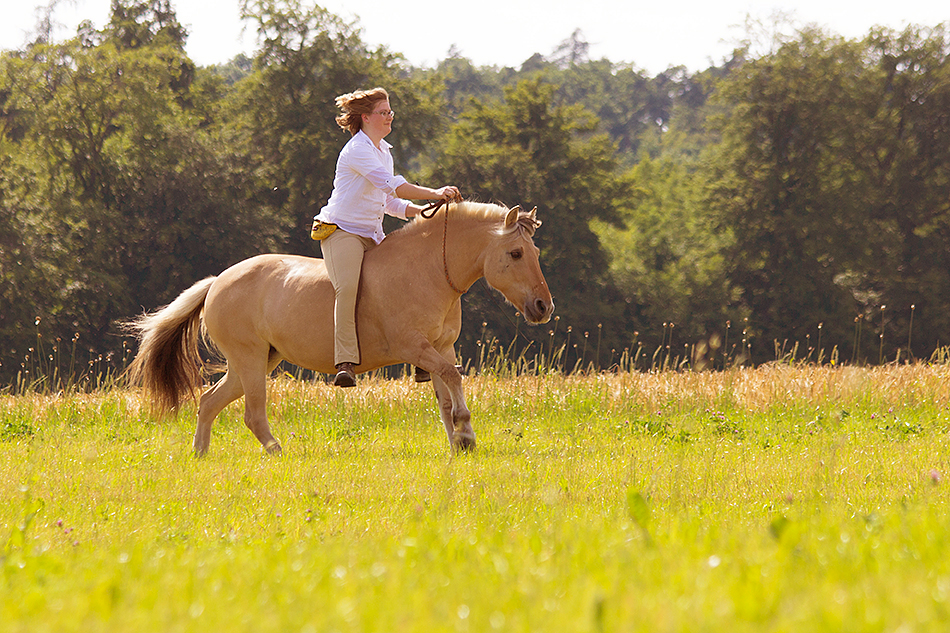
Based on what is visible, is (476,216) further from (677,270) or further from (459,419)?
(677,270)

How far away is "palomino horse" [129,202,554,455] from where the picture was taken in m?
Result: 7.56

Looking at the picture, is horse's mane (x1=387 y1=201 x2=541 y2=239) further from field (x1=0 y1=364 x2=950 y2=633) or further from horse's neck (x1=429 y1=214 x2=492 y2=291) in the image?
field (x1=0 y1=364 x2=950 y2=633)

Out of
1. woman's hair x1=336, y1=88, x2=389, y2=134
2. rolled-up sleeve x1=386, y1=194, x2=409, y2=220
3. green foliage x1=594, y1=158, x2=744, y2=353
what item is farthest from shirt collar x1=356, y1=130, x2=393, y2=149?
green foliage x1=594, y1=158, x2=744, y2=353

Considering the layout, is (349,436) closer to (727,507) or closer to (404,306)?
(404,306)

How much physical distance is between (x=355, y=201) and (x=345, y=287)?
0.76m

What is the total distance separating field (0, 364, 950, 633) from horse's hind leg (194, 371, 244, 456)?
16cm

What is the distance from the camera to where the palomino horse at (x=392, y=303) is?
756 centimetres

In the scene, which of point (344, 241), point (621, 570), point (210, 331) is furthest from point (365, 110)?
point (621, 570)

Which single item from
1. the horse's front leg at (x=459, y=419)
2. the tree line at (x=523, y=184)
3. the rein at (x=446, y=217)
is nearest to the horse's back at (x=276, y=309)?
the rein at (x=446, y=217)

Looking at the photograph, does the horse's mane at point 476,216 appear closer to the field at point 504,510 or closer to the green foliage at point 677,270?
the field at point 504,510

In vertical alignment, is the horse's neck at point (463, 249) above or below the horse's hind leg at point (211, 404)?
above

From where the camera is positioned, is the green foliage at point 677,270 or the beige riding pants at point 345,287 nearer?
the beige riding pants at point 345,287

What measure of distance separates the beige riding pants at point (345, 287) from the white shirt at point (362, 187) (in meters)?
0.17

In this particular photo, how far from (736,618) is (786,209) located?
130ft
